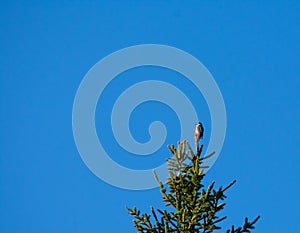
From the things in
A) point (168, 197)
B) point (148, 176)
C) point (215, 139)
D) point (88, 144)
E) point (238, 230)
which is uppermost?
point (88, 144)

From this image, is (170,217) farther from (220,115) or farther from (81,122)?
(81,122)

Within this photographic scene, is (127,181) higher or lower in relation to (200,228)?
higher

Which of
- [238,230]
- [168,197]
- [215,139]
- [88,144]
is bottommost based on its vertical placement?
[238,230]

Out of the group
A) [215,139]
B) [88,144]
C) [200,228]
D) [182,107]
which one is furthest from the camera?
[88,144]

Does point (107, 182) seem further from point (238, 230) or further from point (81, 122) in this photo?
point (238, 230)

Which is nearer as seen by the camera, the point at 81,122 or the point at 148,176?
the point at 148,176

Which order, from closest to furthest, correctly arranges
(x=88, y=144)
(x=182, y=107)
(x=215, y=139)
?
(x=215, y=139), (x=182, y=107), (x=88, y=144)

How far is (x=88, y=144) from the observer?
1272 inches

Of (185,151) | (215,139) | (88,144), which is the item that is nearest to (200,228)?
(185,151)

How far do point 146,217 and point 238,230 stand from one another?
152cm

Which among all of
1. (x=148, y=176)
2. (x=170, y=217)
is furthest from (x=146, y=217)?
(x=148, y=176)

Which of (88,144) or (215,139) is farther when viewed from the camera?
(88,144)

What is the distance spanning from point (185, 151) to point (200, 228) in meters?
1.30

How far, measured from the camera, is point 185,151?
38.6ft
